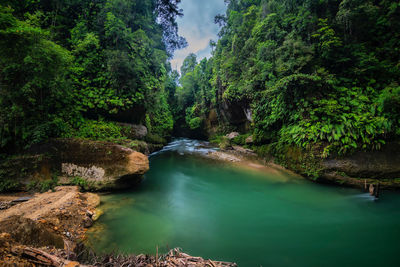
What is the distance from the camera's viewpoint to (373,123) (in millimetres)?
5555

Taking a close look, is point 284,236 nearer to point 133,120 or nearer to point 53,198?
point 53,198

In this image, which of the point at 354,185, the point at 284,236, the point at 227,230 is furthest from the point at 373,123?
the point at 227,230

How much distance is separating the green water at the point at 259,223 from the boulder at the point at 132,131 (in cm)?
383

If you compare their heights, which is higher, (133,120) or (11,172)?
(133,120)

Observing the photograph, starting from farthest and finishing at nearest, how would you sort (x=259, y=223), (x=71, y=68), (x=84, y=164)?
(x=71, y=68)
(x=84, y=164)
(x=259, y=223)

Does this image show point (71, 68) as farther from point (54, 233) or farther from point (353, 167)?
point (353, 167)

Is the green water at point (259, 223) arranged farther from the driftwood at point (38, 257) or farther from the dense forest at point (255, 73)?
the dense forest at point (255, 73)

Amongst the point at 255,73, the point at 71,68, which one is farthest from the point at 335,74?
the point at 71,68

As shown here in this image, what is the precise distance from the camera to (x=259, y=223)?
3951mm

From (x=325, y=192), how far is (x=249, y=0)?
17.4 metres

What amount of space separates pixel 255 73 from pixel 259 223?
10156 mm

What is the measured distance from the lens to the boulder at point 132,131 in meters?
8.69

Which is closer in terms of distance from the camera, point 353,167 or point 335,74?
point 353,167

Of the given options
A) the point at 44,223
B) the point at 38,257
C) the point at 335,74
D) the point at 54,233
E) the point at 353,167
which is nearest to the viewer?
the point at 38,257
